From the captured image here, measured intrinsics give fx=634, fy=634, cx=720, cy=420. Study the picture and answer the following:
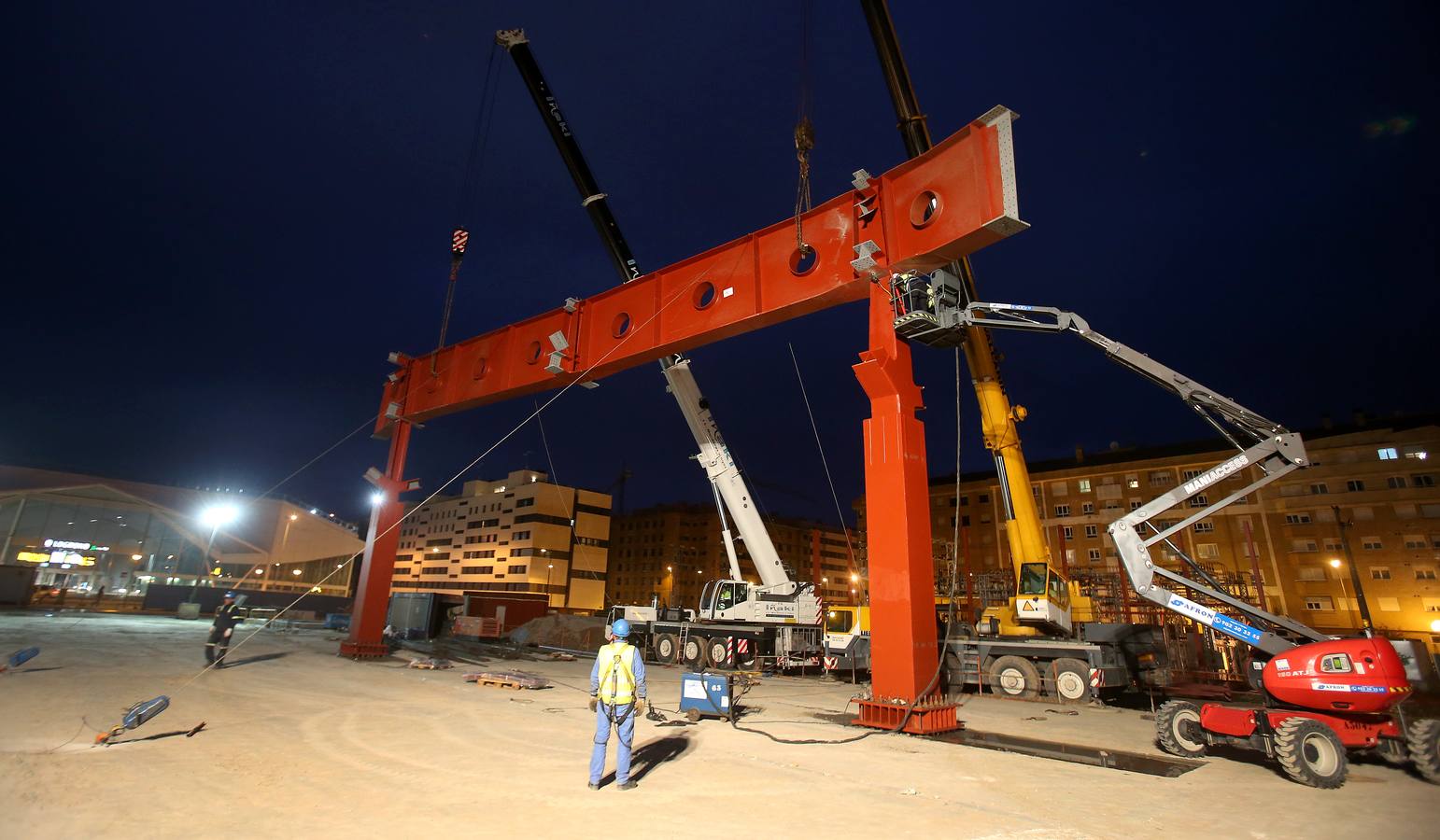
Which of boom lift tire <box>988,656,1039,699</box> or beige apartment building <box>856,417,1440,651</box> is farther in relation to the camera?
beige apartment building <box>856,417,1440,651</box>

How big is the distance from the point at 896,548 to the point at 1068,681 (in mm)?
8052

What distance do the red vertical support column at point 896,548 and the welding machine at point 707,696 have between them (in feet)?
6.62

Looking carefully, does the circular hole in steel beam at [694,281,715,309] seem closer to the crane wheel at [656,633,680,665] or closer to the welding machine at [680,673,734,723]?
the welding machine at [680,673,734,723]

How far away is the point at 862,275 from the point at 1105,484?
49957 mm

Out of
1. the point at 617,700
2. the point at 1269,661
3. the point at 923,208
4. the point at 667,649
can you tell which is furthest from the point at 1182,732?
the point at 667,649

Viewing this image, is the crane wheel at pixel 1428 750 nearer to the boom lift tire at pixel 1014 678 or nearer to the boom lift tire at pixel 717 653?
the boom lift tire at pixel 1014 678

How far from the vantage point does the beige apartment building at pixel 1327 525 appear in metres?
38.4

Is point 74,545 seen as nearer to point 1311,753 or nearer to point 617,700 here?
point 617,700

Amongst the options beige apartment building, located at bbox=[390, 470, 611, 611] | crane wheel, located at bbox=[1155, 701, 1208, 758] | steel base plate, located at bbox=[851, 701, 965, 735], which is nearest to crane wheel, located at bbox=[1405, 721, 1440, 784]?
crane wheel, located at bbox=[1155, 701, 1208, 758]

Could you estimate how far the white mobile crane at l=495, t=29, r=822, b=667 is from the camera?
55.8 feet

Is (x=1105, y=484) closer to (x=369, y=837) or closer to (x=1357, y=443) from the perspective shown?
(x=1357, y=443)

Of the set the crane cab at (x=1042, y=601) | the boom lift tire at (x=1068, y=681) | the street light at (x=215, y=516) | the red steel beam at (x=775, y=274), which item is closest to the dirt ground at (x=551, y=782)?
the boom lift tire at (x=1068, y=681)

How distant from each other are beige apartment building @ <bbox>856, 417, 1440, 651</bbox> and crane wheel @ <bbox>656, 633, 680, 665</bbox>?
19485 millimetres

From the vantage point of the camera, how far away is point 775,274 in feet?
34.6
